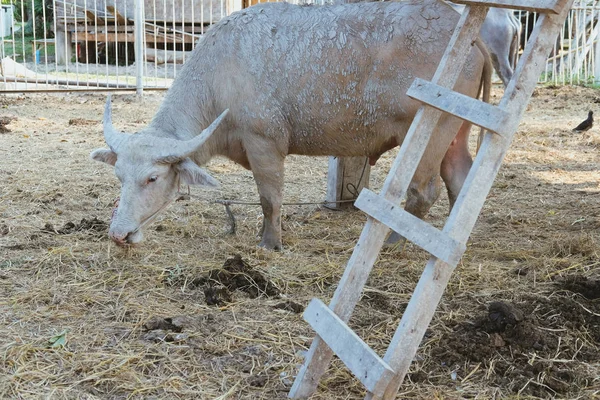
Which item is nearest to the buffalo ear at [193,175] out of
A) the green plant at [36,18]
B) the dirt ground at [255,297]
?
the dirt ground at [255,297]

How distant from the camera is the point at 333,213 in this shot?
23.5 ft

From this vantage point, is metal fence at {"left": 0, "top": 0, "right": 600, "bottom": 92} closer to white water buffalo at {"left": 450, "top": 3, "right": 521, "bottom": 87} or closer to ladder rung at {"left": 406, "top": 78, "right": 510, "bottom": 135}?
white water buffalo at {"left": 450, "top": 3, "right": 521, "bottom": 87}

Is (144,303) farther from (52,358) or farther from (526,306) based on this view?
(526,306)

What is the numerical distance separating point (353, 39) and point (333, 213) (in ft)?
6.99

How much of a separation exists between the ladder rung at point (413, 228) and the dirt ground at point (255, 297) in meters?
0.79

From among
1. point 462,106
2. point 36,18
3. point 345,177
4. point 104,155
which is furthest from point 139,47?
point 36,18

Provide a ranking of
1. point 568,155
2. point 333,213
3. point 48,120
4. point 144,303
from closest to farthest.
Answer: point 144,303 → point 333,213 → point 568,155 → point 48,120

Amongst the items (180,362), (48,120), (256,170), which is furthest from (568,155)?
(48,120)

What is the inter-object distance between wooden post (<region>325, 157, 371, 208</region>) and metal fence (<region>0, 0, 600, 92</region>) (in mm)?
8161

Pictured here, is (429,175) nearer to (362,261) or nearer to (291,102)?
(291,102)

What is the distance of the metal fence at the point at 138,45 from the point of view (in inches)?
597

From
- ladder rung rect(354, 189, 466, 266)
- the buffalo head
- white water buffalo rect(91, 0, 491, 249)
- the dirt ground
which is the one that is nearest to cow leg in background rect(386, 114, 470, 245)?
white water buffalo rect(91, 0, 491, 249)

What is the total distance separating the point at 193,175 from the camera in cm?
529

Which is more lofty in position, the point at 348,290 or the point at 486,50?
the point at 486,50
